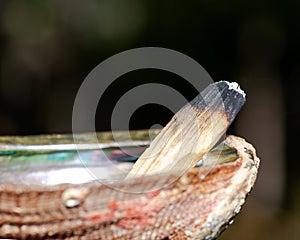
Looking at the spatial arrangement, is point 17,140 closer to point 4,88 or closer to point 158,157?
point 158,157

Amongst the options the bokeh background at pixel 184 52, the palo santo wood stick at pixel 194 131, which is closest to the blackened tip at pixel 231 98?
the palo santo wood stick at pixel 194 131

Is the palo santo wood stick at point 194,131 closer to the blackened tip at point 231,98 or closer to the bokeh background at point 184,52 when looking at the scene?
the blackened tip at point 231,98

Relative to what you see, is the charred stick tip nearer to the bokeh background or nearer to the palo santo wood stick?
the palo santo wood stick

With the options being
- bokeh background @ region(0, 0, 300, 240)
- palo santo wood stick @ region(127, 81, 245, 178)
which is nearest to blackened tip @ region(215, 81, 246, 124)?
palo santo wood stick @ region(127, 81, 245, 178)

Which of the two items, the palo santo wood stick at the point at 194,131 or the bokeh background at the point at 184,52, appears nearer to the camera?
the palo santo wood stick at the point at 194,131

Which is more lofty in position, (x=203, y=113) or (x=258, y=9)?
(x=258, y=9)

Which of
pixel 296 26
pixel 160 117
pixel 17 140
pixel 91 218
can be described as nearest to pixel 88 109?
pixel 160 117

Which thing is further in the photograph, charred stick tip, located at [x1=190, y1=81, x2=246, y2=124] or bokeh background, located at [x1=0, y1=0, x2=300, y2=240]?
bokeh background, located at [x1=0, y1=0, x2=300, y2=240]
